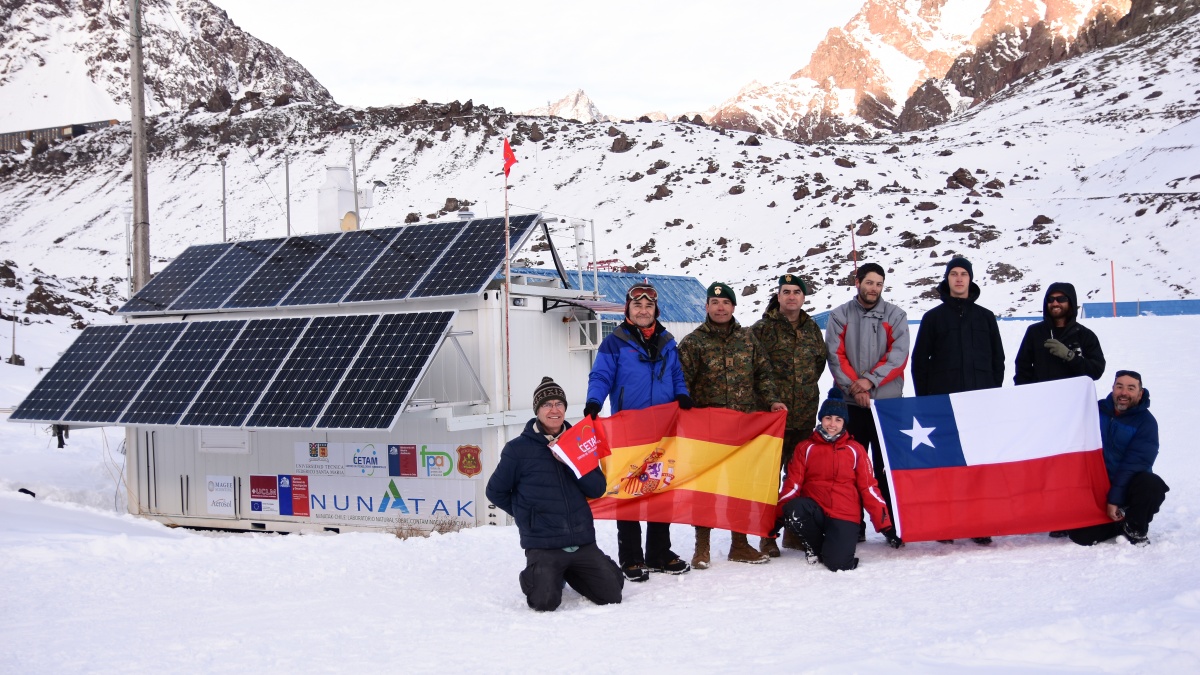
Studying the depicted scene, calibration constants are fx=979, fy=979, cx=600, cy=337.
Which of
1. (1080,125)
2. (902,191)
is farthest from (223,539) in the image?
(1080,125)

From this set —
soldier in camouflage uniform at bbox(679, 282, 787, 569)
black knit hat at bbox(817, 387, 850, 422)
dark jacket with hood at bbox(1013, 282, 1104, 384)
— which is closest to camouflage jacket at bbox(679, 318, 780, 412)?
soldier in camouflage uniform at bbox(679, 282, 787, 569)

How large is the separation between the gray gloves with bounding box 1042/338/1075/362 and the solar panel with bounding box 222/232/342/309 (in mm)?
10617

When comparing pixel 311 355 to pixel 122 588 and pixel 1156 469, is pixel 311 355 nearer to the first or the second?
pixel 122 588

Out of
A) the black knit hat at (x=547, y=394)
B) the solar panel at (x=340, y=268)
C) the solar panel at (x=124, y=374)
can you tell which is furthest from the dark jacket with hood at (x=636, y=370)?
the solar panel at (x=124, y=374)

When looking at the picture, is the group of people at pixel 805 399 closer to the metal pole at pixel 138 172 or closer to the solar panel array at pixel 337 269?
the solar panel array at pixel 337 269

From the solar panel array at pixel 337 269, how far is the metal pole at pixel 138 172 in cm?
46

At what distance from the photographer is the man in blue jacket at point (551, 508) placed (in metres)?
6.59

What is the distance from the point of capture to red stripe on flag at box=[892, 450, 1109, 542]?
7320 millimetres

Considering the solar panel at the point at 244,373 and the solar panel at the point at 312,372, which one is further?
the solar panel at the point at 244,373

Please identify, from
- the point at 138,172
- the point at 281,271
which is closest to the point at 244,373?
the point at 281,271

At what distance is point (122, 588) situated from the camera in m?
7.72

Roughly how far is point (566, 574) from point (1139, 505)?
411 centimetres

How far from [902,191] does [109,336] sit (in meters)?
49.7

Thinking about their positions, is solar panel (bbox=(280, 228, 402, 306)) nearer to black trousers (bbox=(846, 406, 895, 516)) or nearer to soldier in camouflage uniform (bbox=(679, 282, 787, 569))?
soldier in camouflage uniform (bbox=(679, 282, 787, 569))
